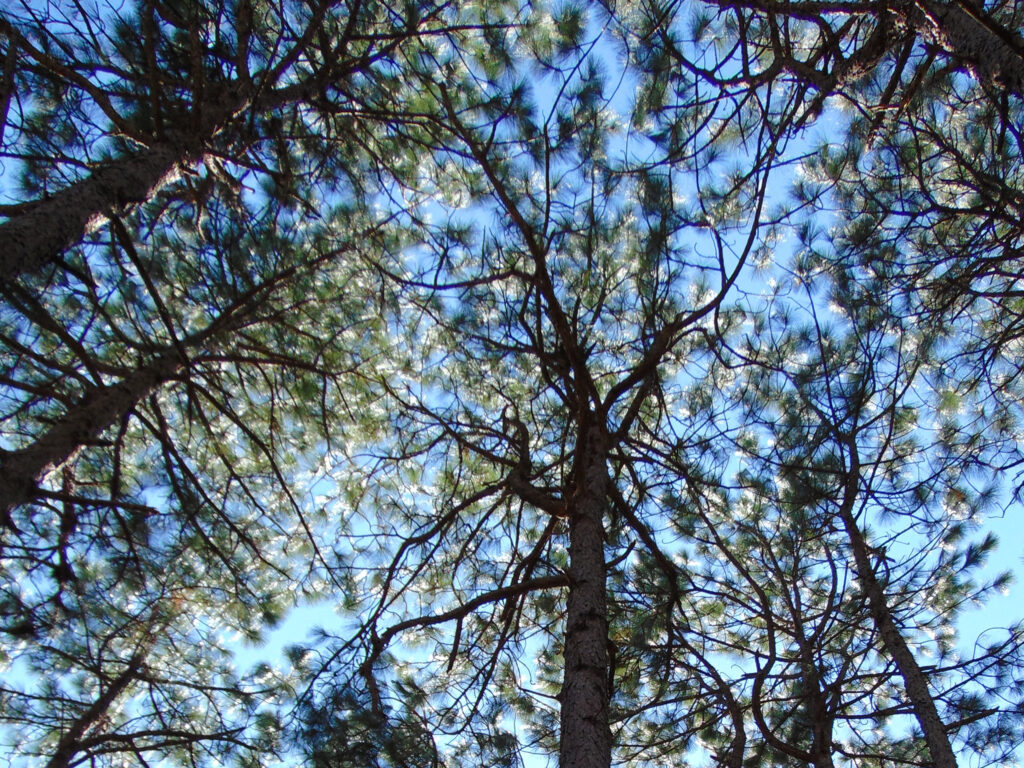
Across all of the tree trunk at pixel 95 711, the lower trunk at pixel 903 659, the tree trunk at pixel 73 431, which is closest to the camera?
the tree trunk at pixel 73 431

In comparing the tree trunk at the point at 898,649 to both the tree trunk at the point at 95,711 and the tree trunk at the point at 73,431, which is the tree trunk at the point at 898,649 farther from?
the tree trunk at the point at 95,711

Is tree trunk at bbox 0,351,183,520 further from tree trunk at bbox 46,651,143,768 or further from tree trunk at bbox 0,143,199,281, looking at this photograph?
tree trunk at bbox 46,651,143,768

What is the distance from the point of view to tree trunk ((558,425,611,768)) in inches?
96.4

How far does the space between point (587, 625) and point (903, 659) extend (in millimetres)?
2449

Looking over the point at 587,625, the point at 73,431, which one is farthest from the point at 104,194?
the point at 587,625

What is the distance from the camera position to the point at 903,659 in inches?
160

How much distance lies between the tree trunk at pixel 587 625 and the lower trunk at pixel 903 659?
169cm

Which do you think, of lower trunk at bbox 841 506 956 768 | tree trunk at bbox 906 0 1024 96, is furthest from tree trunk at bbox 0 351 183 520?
lower trunk at bbox 841 506 956 768

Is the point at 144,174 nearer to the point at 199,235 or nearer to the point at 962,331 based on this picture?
the point at 199,235

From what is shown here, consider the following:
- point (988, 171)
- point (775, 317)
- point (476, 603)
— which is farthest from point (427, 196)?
point (988, 171)

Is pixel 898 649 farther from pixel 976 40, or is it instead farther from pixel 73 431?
pixel 73 431

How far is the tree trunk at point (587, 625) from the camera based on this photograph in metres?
2.45

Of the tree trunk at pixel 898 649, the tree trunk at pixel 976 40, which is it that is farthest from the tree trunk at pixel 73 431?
the tree trunk at pixel 898 649

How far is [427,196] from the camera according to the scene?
187 inches
